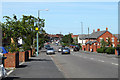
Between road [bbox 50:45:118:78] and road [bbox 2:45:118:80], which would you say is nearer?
road [bbox 2:45:118:80]

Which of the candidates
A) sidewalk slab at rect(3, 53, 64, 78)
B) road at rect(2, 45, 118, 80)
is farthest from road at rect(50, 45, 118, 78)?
sidewalk slab at rect(3, 53, 64, 78)

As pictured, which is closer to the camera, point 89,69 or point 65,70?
point 65,70

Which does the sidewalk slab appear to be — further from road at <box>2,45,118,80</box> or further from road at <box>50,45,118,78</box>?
road at <box>50,45,118,78</box>

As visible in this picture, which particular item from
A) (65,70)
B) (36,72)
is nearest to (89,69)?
(65,70)

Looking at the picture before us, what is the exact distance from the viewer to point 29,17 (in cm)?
3300

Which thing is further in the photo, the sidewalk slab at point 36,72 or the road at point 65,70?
the road at point 65,70

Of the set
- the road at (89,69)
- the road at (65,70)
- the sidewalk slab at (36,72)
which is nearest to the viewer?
the sidewalk slab at (36,72)

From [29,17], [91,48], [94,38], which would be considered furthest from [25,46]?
[94,38]

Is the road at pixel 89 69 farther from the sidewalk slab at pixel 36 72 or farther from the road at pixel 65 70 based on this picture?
the sidewalk slab at pixel 36 72

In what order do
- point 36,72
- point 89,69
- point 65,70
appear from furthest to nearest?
point 89,69 → point 65,70 → point 36,72

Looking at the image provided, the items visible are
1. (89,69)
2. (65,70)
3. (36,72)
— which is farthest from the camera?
(89,69)

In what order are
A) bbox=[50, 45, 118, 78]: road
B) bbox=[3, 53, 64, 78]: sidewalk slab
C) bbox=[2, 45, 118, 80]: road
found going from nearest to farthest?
1. bbox=[3, 53, 64, 78]: sidewalk slab
2. bbox=[2, 45, 118, 80]: road
3. bbox=[50, 45, 118, 78]: road

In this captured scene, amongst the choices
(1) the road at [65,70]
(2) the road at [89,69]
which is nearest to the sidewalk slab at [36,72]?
(1) the road at [65,70]

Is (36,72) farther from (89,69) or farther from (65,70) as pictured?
(89,69)
